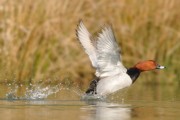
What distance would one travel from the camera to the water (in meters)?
9.51

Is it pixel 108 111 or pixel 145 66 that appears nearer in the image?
pixel 108 111

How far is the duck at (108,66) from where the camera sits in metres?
11.9

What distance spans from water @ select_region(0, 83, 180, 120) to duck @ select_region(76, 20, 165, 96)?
0.79 ft

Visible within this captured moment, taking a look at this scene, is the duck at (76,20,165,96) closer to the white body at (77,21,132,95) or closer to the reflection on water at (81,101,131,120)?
the white body at (77,21,132,95)

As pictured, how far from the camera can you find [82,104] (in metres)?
11.2

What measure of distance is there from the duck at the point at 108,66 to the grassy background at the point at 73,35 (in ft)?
9.49

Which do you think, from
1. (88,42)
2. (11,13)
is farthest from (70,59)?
(88,42)

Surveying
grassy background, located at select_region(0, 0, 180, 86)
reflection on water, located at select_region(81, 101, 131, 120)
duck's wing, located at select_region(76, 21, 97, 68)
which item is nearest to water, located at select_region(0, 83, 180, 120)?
reflection on water, located at select_region(81, 101, 131, 120)

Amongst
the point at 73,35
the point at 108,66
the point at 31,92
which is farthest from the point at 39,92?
the point at 73,35

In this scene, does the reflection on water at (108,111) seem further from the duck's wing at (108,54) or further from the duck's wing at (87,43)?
the duck's wing at (87,43)

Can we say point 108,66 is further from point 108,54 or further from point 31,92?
point 31,92

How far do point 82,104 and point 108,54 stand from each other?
111 cm

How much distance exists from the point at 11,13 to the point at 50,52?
3.59 ft

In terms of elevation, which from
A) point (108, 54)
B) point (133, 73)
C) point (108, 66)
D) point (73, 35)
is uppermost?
point (73, 35)
